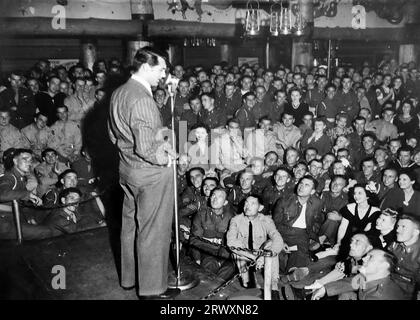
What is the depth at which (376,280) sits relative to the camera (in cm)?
424

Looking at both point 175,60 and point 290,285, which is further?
point 175,60

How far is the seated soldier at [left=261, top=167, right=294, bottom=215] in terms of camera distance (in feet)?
21.3

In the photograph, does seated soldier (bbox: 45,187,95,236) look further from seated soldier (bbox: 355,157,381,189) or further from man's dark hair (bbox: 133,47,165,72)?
seated soldier (bbox: 355,157,381,189)

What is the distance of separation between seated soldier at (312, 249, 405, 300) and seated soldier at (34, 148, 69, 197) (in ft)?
17.2

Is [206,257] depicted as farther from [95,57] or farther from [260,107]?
[95,57]

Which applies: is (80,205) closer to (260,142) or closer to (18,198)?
(18,198)

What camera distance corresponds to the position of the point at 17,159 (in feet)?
19.9

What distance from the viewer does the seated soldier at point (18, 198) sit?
5223 mm

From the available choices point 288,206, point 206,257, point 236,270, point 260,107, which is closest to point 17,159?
point 206,257

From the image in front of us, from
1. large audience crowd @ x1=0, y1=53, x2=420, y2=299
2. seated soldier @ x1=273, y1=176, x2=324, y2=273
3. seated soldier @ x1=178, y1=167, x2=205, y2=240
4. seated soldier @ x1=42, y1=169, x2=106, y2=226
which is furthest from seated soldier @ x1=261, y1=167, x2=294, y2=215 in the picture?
seated soldier @ x1=42, y1=169, x2=106, y2=226

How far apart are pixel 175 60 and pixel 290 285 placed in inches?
374

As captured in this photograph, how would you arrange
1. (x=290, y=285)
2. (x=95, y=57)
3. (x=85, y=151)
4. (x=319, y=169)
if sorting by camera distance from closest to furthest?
(x=290, y=285), (x=319, y=169), (x=85, y=151), (x=95, y=57)

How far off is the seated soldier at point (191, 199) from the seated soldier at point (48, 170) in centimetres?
247

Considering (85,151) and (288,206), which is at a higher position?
(85,151)
